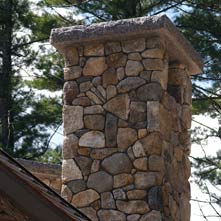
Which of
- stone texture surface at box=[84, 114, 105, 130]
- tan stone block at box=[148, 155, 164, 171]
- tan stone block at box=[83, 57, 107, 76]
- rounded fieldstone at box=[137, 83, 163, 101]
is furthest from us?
tan stone block at box=[83, 57, 107, 76]

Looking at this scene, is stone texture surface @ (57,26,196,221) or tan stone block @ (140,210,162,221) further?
stone texture surface @ (57,26,196,221)

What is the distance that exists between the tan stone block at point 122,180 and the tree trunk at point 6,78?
8217 millimetres

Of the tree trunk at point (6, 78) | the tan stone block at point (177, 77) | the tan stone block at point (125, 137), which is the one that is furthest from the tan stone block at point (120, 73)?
the tree trunk at point (6, 78)

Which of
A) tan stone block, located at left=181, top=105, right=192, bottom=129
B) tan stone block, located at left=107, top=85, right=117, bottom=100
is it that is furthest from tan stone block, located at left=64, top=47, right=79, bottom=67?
tan stone block, located at left=181, top=105, right=192, bottom=129

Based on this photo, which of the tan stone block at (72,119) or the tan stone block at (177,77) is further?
the tan stone block at (177,77)

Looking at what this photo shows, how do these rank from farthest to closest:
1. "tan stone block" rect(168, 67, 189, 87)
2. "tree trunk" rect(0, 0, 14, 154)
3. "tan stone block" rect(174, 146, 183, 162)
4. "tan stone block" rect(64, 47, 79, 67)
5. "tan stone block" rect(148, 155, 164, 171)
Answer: "tree trunk" rect(0, 0, 14, 154) → "tan stone block" rect(168, 67, 189, 87) → "tan stone block" rect(174, 146, 183, 162) → "tan stone block" rect(64, 47, 79, 67) → "tan stone block" rect(148, 155, 164, 171)

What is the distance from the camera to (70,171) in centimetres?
713

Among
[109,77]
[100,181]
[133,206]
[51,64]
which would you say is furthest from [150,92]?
[51,64]

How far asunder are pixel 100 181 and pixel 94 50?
3.62 feet

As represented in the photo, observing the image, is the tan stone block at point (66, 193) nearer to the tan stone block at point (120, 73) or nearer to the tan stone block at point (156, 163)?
the tan stone block at point (156, 163)

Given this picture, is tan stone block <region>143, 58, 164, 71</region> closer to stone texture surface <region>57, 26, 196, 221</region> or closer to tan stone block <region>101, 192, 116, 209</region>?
stone texture surface <region>57, 26, 196, 221</region>

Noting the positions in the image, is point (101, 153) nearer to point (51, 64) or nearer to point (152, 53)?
point (152, 53)

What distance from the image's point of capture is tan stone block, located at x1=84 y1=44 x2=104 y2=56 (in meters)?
7.23

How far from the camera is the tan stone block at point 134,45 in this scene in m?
7.10
